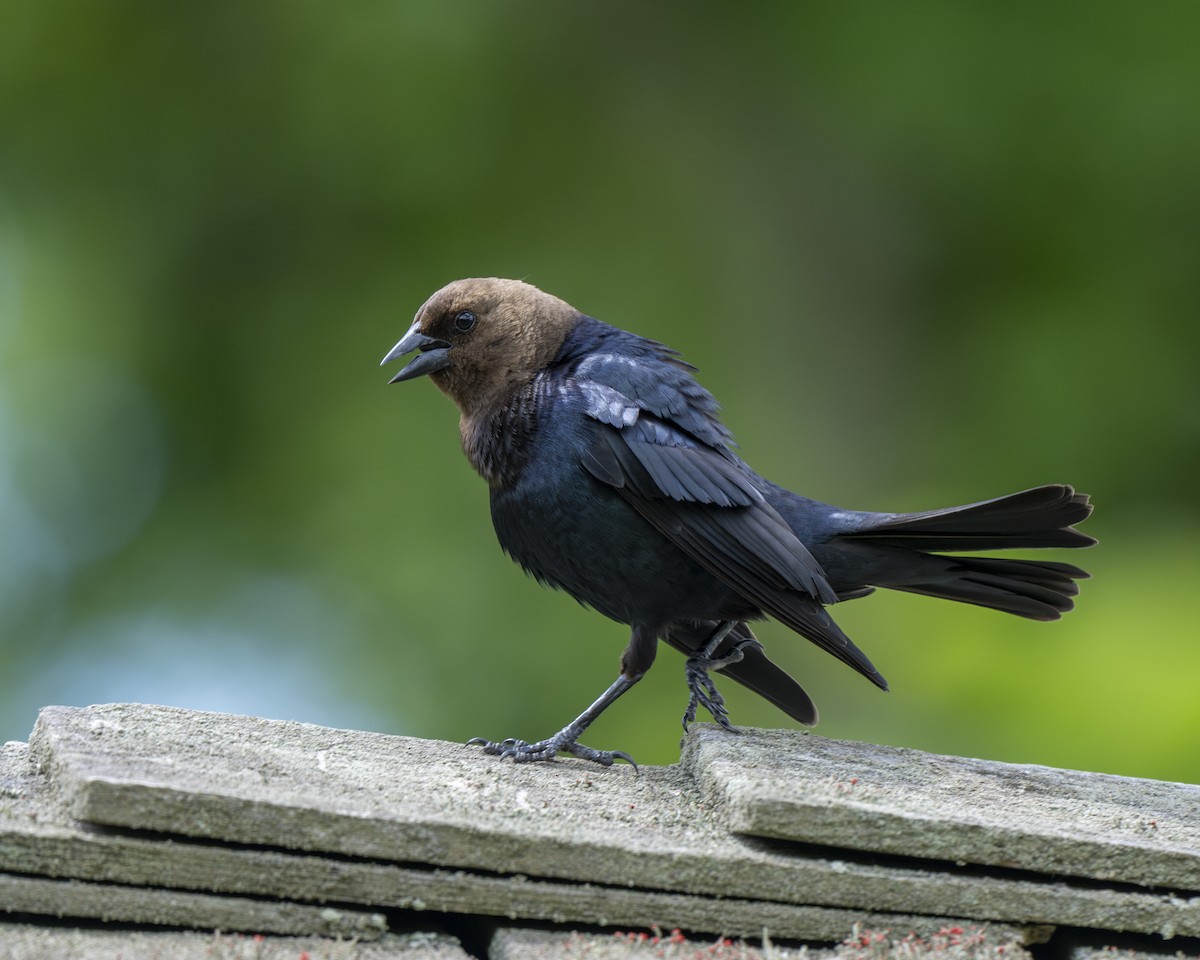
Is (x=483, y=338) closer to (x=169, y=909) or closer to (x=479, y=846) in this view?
(x=479, y=846)

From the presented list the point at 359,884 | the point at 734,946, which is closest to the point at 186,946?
the point at 359,884

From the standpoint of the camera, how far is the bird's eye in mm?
4145

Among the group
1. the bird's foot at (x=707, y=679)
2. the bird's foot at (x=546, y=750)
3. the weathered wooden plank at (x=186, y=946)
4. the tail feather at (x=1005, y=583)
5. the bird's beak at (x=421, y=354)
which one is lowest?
the weathered wooden plank at (x=186, y=946)

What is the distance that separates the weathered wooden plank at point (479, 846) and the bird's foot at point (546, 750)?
2.36ft

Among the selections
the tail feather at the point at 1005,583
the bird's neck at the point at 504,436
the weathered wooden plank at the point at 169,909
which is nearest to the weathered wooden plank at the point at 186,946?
the weathered wooden plank at the point at 169,909

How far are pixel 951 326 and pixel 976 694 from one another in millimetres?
2296

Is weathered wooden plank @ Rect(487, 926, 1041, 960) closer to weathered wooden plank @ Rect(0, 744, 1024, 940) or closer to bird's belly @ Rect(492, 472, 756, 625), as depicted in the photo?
weathered wooden plank @ Rect(0, 744, 1024, 940)

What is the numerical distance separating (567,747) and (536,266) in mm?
4486

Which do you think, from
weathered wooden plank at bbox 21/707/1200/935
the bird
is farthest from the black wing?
weathered wooden plank at bbox 21/707/1200/935

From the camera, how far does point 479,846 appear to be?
2.23 metres

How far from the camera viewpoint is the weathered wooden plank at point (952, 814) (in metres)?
2.36

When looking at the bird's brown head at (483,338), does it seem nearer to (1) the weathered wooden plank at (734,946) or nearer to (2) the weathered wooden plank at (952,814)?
(2) the weathered wooden plank at (952,814)

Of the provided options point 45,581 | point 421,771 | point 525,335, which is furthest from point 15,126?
point 421,771

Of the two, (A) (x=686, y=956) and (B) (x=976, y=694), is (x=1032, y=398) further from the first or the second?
(A) (x=686, y=956)
